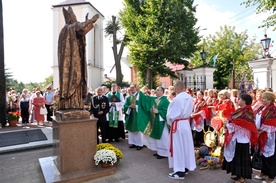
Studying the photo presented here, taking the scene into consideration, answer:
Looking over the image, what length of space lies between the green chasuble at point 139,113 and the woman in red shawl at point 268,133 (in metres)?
3.03

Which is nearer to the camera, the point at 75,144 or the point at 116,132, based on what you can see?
the point at 75,144

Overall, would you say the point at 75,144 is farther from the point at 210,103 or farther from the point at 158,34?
the point at 158,34

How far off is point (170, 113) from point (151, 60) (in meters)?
16.5

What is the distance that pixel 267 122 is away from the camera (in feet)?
13.9

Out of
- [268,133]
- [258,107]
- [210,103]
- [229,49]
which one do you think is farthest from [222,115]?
[229,49]

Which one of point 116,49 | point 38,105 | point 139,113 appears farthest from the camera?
point 116,49

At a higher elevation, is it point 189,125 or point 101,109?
point 101,109

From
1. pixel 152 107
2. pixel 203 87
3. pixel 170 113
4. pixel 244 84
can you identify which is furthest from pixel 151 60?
pixel 170 113

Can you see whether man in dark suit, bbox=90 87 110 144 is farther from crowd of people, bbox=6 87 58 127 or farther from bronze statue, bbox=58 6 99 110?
crowd of people, bbox=6 87 58 127

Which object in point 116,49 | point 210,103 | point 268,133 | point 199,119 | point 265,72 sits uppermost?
point 116,49

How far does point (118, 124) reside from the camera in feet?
25.8

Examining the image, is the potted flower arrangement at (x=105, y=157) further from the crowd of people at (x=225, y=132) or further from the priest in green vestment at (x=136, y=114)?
the priest in green vestment at (x=136, y=114)

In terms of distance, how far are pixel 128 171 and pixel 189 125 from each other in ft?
5.54

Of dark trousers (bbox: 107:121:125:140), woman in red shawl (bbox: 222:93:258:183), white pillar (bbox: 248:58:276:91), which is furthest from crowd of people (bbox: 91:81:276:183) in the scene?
white pillar (bbox: 248:58:276:91)
